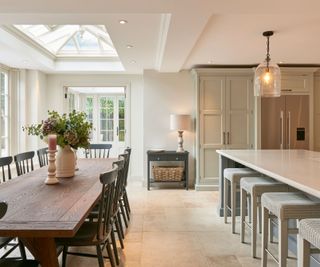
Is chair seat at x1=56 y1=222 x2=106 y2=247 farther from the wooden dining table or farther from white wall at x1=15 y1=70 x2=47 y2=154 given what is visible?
white wall at x1=15 y1=70 x2=47 y2=154

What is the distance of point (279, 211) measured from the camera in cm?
217

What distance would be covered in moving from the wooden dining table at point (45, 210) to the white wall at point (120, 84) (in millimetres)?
3786

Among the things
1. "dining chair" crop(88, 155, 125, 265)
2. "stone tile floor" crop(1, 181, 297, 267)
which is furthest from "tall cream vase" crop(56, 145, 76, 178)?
"stone tile floor" crop(1, 181, 297, 267)

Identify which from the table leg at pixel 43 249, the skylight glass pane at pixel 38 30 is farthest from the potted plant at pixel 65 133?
the skylight glass pane at pixel 38 30

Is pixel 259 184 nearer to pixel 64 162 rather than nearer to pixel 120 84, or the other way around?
pixel 64 162

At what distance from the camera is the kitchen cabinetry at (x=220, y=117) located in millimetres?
5910

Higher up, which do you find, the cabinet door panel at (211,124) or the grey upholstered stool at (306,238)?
the cabinet door panel at (211,124)

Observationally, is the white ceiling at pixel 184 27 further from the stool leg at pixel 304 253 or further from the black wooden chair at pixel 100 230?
the stool leg at pixel 304 253

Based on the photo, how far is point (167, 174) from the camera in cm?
596

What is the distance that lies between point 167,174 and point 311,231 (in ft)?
14.4

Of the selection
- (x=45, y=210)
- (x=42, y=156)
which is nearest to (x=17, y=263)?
(x=45, y=210)

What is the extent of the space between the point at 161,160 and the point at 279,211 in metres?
3.91

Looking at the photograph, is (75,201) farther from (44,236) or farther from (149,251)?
(149,251)

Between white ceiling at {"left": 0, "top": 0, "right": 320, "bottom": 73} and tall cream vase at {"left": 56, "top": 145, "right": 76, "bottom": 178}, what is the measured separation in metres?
1.32
